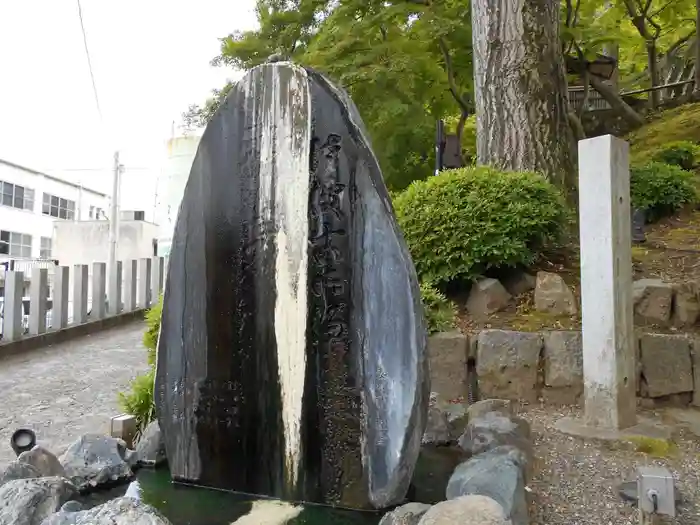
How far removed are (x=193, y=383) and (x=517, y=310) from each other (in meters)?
3.37

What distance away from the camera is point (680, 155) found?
8805mm

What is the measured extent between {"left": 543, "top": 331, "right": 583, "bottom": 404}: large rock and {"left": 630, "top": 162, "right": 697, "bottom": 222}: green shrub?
11.8ft

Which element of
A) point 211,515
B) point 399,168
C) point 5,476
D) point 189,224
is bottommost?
point 211,515

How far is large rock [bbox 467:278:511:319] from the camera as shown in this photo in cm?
522

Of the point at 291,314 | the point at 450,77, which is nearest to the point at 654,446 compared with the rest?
the point at 291,314

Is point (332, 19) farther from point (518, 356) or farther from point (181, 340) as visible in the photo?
point (181, 340)

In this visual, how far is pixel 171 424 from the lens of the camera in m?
2.93

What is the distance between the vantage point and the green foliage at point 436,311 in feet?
16.0

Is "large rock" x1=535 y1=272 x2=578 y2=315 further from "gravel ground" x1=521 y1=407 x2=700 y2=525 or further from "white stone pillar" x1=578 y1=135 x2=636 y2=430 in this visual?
"gravel ground" x1=521 y1=407 x2=700 y2=525

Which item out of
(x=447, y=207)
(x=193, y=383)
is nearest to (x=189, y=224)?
(x=193, y=383)

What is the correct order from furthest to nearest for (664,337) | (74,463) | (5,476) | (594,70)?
(594,70) → (664,337) → (74,463) → (5,476)

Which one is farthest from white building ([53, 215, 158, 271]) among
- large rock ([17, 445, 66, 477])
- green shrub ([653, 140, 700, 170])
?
large rock ([17, 445, 66, 477])

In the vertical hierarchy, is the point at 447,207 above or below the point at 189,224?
above

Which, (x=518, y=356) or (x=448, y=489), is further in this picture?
(x=518, y=356)
